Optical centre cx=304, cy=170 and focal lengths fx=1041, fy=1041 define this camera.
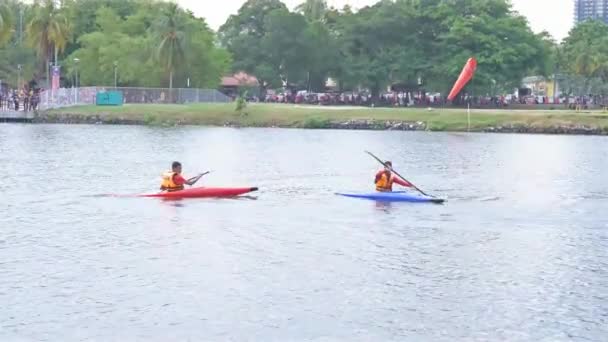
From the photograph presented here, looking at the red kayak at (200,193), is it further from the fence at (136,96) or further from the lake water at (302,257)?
the fence at (136,96)

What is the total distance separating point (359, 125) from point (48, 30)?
34107 mm

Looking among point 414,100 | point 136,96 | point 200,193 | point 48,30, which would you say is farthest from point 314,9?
point 200,193

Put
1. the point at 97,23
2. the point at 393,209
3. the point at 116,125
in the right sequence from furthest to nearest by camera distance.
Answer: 1. the point at 97,23
2. the point at 116,125
3. the point at 393,209

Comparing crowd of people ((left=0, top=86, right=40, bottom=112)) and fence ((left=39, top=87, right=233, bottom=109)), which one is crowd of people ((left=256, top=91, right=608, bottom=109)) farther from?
crowd of people ((left=0, top=86, right=40, bottom=112))

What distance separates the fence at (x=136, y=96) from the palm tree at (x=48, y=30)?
29.5ft

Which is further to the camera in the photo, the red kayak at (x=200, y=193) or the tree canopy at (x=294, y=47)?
the tree canopy at (x=294, y=47)

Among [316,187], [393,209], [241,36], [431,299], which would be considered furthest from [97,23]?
[431,299]

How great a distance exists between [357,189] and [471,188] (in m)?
4.38

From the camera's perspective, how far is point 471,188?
126ft

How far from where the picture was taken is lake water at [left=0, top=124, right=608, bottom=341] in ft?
59.1

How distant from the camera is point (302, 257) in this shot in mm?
23703

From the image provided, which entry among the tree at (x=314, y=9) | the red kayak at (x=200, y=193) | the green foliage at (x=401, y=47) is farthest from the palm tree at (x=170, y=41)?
the red kayak at (x=200, y=193)

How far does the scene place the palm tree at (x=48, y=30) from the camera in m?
97.2

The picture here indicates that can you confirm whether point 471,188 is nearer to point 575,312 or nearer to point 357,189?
point 357,189
